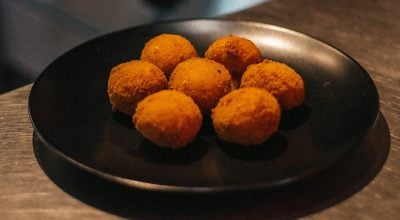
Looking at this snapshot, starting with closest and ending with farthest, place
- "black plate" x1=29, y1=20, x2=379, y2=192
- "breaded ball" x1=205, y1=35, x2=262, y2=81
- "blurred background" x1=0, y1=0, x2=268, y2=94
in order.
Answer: "black plate" x1=29, y1=20, x2=379, y2=192 < "breaded ball" x1=205, y1=35, x2=262, y2=81 < "blurred background" x1=0, y1=0, x2=268, y2=94

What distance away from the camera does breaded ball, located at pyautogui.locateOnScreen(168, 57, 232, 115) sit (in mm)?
691

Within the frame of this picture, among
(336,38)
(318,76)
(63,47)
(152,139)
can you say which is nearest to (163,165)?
(152,139)

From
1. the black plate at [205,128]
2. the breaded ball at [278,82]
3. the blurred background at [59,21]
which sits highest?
the breaded ball at [278,82]

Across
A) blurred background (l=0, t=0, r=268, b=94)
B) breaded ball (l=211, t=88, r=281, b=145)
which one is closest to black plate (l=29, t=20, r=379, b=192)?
breaded ball (l=211, t=88, r=281, b=145)

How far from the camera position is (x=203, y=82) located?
2.27 ft

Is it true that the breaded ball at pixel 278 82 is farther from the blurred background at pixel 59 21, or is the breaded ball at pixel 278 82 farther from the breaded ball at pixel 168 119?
the blurred background at pixel 59 21

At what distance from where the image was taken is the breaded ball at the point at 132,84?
699 mm

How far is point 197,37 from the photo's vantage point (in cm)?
92

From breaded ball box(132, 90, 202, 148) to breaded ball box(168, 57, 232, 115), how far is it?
4cm

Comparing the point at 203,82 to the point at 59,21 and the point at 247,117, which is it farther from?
the point at 59,21

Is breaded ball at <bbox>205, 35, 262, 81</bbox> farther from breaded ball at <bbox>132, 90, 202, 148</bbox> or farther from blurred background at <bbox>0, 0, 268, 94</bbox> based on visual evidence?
blurred background at <bbox>0, 0, 268, 94</bbox>

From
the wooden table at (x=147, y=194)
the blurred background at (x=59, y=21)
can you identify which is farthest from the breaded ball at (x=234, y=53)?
the blurred background at (x=59, y=21)

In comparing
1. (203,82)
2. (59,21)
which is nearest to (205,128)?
(203,82)

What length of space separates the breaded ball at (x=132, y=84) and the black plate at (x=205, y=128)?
24 mm
